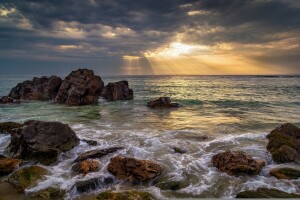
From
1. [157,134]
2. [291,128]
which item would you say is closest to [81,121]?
[157,134]

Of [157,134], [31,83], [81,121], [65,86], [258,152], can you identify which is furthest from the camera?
[31,83]

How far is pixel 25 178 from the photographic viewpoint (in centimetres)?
1068

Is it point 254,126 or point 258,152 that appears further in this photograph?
point 254,126

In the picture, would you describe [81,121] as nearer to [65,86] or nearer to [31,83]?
[65,86]

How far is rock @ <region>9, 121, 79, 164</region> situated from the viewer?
45.2 ft

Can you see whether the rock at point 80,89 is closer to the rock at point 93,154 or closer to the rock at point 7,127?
the rock at point 7,127

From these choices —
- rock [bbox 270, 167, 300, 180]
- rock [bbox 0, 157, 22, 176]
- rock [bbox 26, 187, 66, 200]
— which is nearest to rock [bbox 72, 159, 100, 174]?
rock [bbox 26, 187, 66, 200]

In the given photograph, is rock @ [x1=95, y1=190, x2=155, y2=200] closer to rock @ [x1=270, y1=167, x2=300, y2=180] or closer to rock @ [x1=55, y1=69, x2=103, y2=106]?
rock @ [x1=270, y1=167, x2=300, y2=180]

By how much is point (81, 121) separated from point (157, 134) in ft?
30.6

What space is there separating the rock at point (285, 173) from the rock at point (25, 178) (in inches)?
396

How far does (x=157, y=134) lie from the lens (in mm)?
19250

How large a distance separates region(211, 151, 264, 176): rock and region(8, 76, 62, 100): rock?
40.9m

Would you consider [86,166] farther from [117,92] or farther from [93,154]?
[117,92]

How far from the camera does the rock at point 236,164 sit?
11531 millimetres
